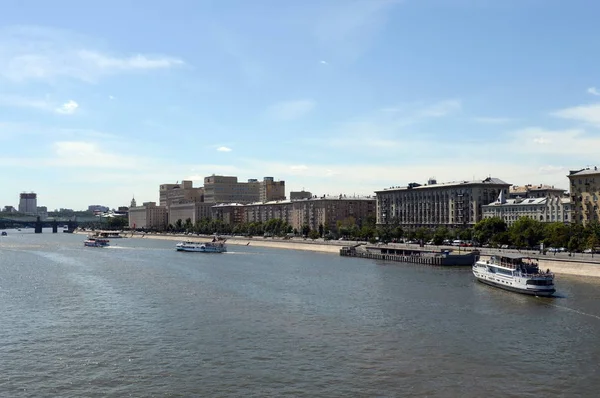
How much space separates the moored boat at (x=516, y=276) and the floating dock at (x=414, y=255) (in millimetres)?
23078

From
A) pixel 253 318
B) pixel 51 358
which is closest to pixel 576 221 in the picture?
pixel 253 318

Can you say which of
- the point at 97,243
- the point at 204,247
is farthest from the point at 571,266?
the point at 97,243

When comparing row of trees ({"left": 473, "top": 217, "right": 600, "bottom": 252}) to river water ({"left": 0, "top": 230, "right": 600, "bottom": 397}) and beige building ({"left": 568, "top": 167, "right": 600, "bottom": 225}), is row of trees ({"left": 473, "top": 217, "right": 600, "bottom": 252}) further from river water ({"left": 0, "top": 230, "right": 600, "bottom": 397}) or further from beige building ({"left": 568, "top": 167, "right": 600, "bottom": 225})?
river water ({"left": 0, "top": 230, "right": 600, "bottom": 397})

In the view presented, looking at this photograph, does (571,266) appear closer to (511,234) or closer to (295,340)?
(511,234)

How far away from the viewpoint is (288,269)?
282ft

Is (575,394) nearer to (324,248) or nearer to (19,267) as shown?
(19,267)

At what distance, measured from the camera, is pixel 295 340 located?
121 feet

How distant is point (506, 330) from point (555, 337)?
2992 millimetres

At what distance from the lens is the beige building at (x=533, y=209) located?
121 metres

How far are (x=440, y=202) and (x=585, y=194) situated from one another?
40720 millimetres

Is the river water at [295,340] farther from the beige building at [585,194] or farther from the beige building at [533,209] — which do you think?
the beige building at [533,209]

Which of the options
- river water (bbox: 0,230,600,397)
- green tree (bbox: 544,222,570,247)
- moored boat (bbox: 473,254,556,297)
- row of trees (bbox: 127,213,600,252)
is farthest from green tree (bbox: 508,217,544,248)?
river water (bbox: 0,230,600,397)

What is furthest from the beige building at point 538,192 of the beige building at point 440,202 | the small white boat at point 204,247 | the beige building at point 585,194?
the small white boat at point 204,247

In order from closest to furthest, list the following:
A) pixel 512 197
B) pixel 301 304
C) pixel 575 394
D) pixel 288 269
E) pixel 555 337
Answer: pixel 575 394 → pixel 555 337 → pixel 301 304 → pixel 288 269 → pixel 512 197
